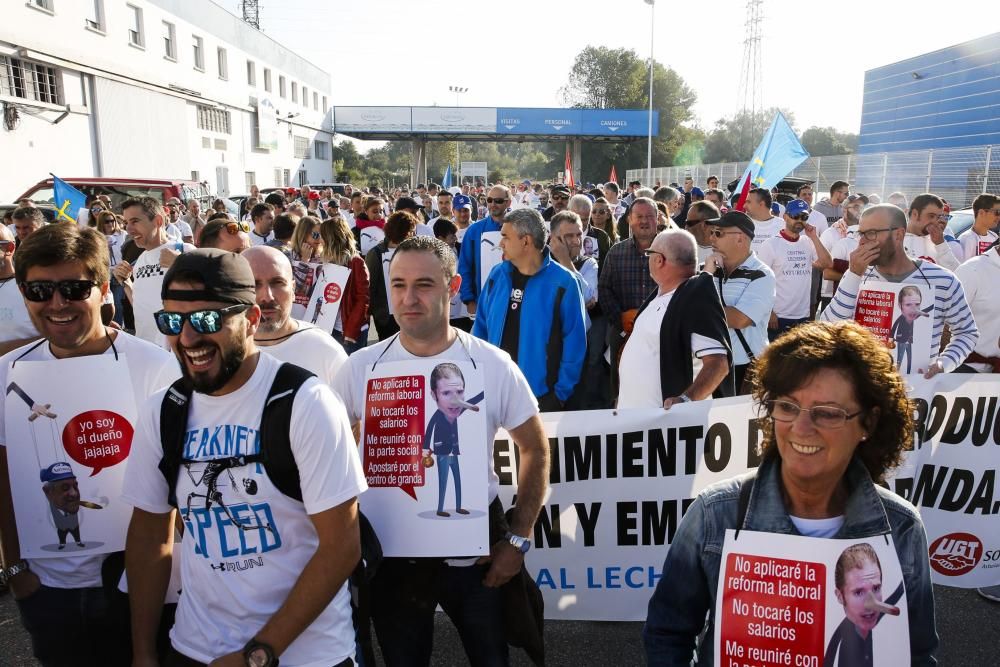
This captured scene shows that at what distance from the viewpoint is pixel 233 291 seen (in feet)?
6.31

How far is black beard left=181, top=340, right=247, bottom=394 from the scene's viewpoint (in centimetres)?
190

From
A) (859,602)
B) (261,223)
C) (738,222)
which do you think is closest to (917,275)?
(738,222)

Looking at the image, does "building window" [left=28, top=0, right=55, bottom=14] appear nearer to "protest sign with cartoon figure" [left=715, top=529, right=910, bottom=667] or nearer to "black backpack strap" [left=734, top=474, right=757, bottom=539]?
"black backpack strap" [left=734, top=474, right=757, bottom=539]

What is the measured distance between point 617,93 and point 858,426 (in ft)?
249

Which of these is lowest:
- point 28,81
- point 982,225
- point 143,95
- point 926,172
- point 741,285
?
point 741,285

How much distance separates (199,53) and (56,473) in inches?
1371

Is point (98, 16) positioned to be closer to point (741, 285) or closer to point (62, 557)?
point (741, 285)

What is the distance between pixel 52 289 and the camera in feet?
7.54

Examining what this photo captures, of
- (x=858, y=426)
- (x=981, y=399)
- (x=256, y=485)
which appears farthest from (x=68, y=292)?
(x=981, y=399)

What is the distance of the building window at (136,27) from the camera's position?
1018 inches

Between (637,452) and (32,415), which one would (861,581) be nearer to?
(637,452)

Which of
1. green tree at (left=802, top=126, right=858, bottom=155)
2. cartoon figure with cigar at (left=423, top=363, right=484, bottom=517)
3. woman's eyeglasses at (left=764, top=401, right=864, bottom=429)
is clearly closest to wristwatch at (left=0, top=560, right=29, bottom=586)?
cartoon figure with cigar at (left=423, top=363, right=484, bottom=517)

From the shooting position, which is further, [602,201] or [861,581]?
[602,201]

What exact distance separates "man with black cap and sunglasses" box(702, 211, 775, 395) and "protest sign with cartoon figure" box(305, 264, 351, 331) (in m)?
2.94
